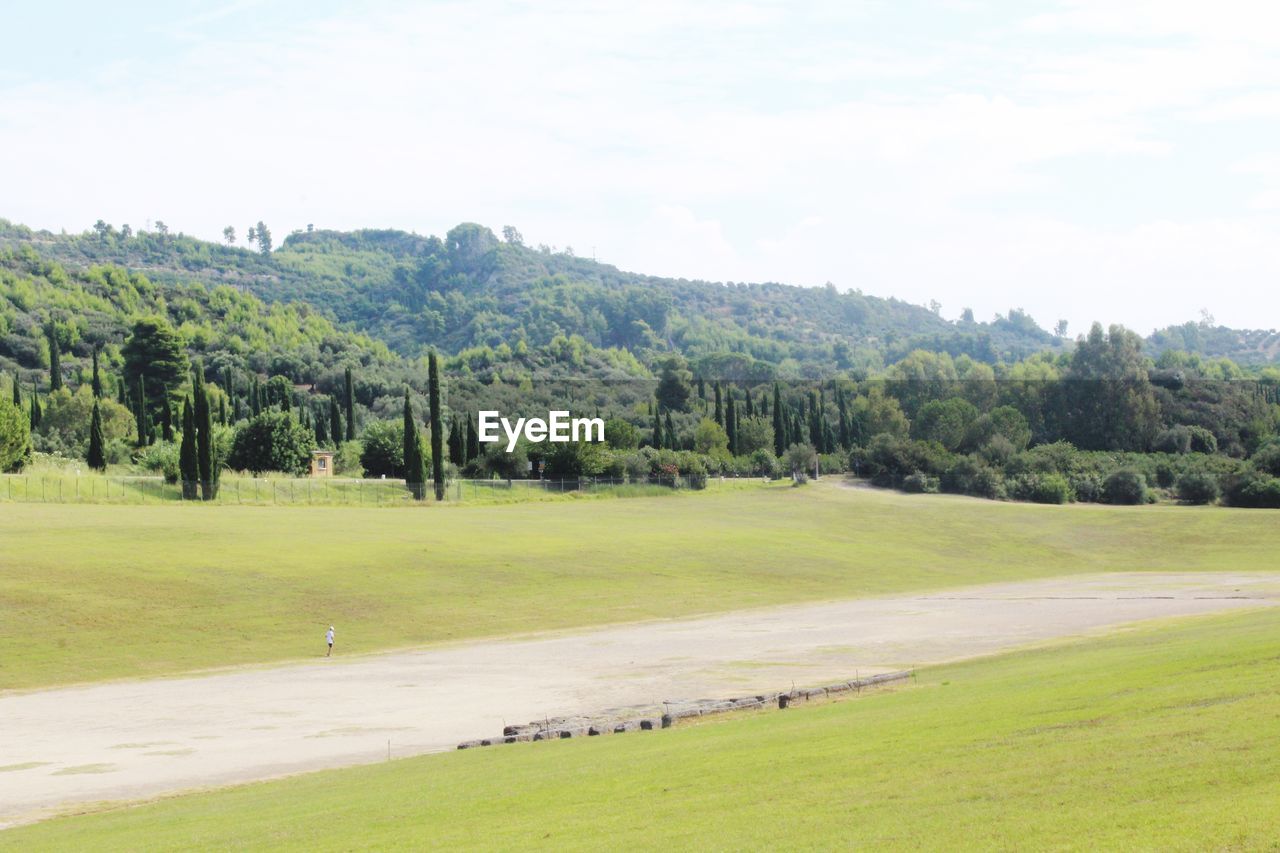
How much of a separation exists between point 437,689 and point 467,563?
2724 cm

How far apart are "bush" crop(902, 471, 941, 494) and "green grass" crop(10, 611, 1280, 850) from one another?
350ft

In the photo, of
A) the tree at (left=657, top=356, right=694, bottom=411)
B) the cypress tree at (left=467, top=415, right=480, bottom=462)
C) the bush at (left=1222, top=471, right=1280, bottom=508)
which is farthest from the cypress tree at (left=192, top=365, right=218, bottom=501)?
the tree at (left=657, top=356, right=694, bottom=411)

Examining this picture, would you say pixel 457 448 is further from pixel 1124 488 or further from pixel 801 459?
pixel 1124 488

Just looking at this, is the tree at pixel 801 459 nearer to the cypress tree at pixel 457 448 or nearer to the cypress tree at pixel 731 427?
the cypress tree at pixel 731 427

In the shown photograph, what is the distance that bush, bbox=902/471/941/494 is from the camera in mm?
134250

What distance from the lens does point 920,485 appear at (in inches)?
5290

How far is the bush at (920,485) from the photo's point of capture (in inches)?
5285

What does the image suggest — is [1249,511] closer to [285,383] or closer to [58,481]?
[58,481]

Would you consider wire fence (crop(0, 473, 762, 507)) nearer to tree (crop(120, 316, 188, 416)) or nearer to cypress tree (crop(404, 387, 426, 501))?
cypress tree (crop(404, 387, 426, 501))

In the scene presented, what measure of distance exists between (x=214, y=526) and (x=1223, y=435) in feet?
449

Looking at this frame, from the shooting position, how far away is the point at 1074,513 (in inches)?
4387

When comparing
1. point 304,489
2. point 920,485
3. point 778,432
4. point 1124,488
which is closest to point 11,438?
point 304,489

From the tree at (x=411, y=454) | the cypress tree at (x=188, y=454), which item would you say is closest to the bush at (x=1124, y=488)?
the tree at (x=411, y=454)

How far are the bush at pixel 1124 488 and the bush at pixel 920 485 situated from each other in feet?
53.8
